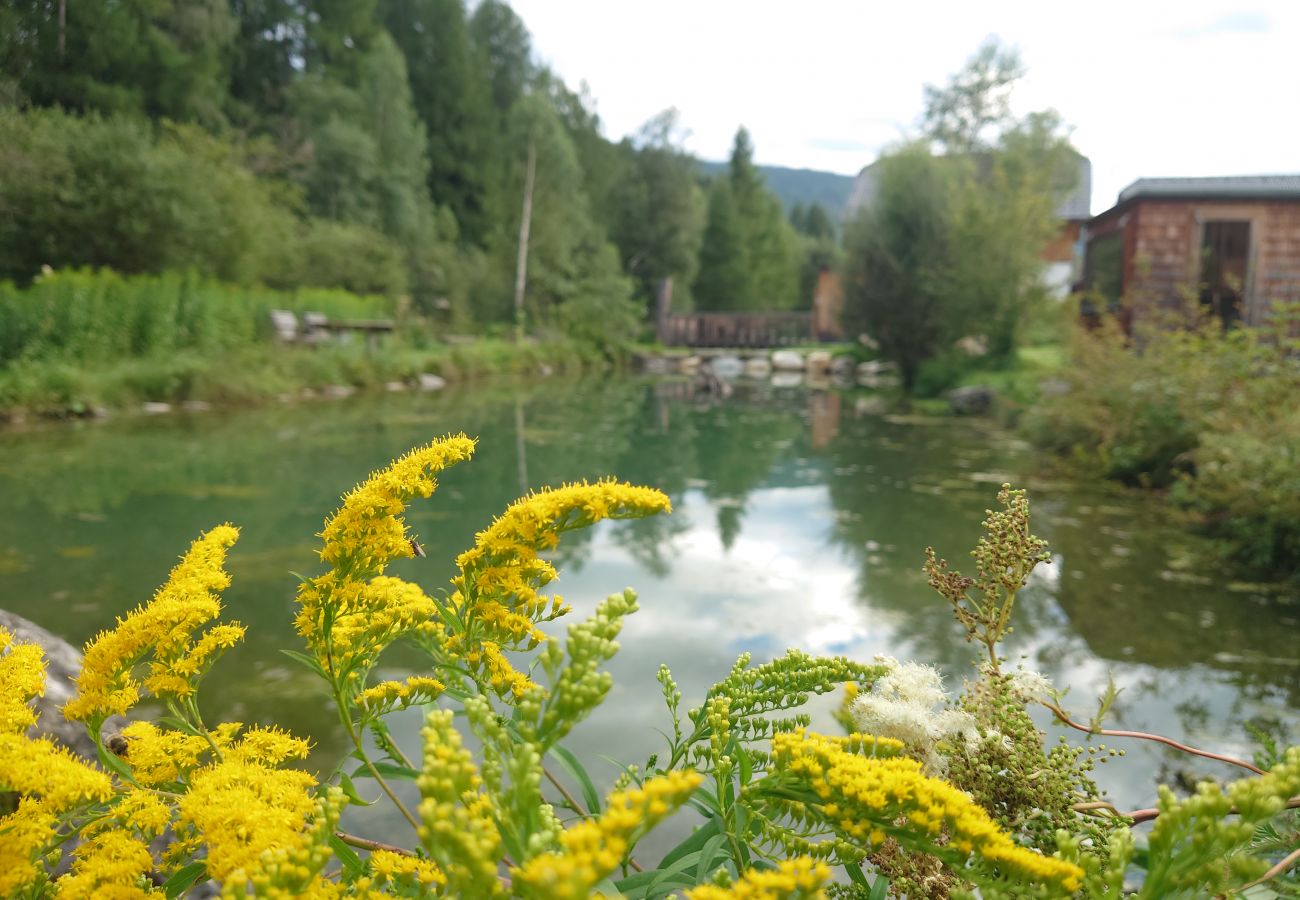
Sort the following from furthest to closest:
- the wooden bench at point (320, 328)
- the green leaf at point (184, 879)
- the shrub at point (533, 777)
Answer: the wooden bench at point (320, 328), the green leaf at point (184, 879), the shrub at point (533, 777)

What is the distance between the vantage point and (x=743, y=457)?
1093cm

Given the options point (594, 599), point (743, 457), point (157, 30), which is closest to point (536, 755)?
point (594, 599)

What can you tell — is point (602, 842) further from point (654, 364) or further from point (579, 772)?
point (654, 364)

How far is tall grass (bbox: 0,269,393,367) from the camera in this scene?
42.3 ft

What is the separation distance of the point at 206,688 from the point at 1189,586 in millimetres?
5935

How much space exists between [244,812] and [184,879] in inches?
6.7

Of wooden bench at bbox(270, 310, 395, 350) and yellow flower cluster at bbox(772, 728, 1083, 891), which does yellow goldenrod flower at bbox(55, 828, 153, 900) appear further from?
wooden bench at bbox(270, 310, 395, 350)

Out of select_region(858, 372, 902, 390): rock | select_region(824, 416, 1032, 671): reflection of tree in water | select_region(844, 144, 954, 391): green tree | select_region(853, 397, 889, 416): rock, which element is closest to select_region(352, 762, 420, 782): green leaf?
select_region(824, 416, 1032, 671): reflection of tree in water

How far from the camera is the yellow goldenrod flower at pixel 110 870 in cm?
81

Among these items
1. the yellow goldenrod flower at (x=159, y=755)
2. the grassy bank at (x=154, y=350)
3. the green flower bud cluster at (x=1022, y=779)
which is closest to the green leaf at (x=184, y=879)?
the yellow goldenrod flower at (x=159, y=755)

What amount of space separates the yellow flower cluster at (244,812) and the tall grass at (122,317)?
47.8ft

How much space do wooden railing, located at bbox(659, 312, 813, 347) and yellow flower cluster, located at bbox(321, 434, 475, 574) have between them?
3426 cm

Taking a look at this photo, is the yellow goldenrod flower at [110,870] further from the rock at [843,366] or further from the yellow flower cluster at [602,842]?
the rock at [843,366]

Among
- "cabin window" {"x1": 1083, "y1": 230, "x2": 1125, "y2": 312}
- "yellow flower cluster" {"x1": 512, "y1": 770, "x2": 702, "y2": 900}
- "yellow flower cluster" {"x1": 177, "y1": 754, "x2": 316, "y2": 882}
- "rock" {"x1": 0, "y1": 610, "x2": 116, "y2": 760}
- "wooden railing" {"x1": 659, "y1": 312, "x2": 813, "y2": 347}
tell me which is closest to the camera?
"yellow flower cluster" {"x1": 512, "y1": 770, "x2": 702, "y2": 900}
